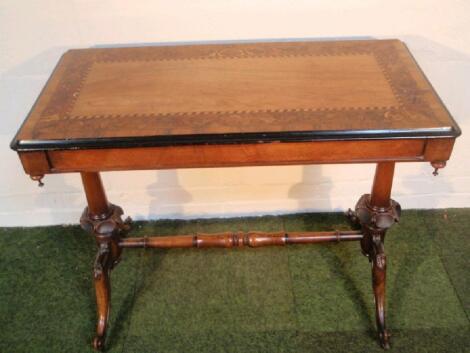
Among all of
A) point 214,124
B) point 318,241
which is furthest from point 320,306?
point 214,124

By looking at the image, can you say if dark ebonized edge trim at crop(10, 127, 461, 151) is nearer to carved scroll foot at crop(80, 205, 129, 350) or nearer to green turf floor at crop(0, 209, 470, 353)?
carved scroll foot at crop(80, 205, 129, 350)

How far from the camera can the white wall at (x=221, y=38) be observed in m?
1.75

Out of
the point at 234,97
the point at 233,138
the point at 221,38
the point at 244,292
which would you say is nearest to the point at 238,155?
the point at 233,138

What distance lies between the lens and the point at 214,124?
129 centimetres

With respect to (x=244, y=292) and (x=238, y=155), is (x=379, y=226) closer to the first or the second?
(x=244, y=292)

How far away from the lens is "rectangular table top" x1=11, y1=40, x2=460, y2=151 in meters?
1.26

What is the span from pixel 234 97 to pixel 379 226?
718mm

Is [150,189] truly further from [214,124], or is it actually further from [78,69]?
[214,124]

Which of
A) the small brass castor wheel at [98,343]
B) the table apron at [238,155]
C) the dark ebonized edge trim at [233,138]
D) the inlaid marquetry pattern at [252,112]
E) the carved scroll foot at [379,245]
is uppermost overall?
the inlaid marquetry pattern at [252,112]

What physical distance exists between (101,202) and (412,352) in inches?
45.4

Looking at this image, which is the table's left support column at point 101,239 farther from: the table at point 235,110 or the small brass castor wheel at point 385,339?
the small brass castor wheel at point 385,339

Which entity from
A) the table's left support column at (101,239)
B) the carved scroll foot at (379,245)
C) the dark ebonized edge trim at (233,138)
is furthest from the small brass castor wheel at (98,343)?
the carved scroll foot at (379,245)

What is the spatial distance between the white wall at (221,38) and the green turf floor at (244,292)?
10cm

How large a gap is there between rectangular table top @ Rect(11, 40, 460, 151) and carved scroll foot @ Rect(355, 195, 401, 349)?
0.50 meters
